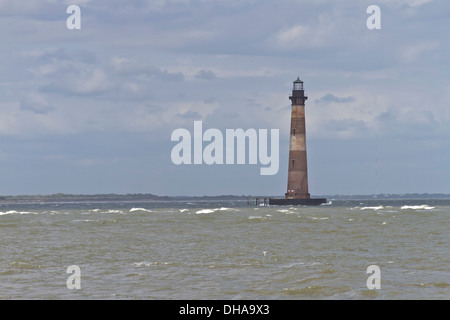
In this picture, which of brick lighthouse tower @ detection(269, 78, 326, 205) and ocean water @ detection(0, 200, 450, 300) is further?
brick lighthouse tower @ detection(269, 78, 326, 205)

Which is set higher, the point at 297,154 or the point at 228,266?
the point at 297,154

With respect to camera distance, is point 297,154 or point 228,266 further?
point 297,154

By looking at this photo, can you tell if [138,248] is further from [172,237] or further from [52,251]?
[172,237]

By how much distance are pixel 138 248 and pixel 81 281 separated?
1219cm

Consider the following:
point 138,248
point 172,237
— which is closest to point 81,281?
point 138,248

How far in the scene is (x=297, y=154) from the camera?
10381cm

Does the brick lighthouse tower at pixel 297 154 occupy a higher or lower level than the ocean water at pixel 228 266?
higher

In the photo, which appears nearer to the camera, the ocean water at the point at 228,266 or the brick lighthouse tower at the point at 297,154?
the ocean water at the point at 228,266

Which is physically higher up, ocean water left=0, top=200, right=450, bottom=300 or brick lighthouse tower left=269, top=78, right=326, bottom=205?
brick lighthouse tower left=269, top=78, right=326, bottom=205

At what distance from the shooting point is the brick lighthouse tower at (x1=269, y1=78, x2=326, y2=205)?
341ft

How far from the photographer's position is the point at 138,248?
34688mm

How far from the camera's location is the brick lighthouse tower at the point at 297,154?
341 ft
